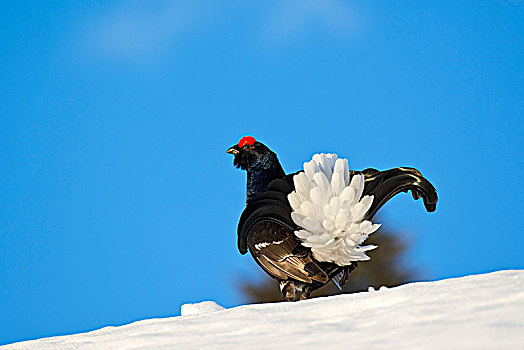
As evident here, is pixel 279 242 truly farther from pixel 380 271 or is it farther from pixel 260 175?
pixel 380 271

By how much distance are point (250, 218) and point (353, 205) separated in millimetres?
248

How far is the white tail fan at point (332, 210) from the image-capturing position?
1.34 metres

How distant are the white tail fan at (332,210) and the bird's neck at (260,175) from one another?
0.63ft

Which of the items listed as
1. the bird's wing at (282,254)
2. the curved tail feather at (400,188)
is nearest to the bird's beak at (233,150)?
the bird's wing at (282,254)

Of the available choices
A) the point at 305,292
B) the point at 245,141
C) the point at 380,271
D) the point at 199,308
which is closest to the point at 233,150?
the point at 245,141

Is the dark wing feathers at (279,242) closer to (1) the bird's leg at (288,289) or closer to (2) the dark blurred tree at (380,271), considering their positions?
(1) the bird's leg at (288,289)

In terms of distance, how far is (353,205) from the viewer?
136cm

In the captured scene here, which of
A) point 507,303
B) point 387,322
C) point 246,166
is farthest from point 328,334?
point 246,166

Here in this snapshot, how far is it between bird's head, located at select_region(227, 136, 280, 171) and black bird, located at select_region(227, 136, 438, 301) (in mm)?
62

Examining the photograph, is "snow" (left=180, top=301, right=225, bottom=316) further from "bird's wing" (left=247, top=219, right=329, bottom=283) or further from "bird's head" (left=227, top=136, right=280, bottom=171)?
"bird's head" (left=227, top=136, right=280, bottom=171)

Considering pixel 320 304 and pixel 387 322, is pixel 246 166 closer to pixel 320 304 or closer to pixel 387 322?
→ pixel 320 304

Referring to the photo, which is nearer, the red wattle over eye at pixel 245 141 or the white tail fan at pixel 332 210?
the white tail fan at pixel 332 210

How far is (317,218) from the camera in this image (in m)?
1.36

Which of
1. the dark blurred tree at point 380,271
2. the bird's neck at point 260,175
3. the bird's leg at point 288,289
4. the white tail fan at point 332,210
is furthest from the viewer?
the dark blurred tree at point 380,271
